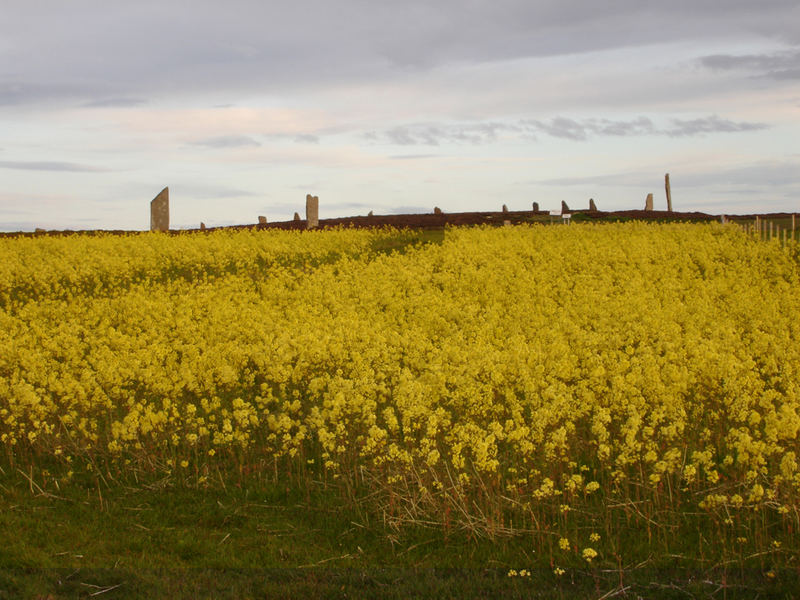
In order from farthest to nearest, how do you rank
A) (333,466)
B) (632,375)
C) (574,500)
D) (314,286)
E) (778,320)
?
(314,286), (778,320), (632,375), (333,466), (574,500)

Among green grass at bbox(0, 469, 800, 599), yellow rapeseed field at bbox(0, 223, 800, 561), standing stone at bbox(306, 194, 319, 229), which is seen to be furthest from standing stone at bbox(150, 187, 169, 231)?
green grass at bbox(0, 469, 800, 599)

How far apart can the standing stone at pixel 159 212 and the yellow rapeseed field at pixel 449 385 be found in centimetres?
1422

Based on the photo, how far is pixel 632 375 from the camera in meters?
9.27

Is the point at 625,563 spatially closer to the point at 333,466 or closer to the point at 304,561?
the point at 304,561

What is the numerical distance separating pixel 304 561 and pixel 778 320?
12.7 metres

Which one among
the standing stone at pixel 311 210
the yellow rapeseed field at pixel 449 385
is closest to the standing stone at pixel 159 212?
the standing stone at pixel 311 210

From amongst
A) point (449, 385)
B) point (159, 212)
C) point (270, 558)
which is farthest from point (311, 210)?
point (270, 558)

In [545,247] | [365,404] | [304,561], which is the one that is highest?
[545,247]

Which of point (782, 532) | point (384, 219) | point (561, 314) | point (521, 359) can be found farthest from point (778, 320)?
point (384, 219)

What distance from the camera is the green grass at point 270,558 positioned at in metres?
6.11

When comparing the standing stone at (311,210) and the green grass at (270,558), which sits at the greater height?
the standing stone at (311,210)

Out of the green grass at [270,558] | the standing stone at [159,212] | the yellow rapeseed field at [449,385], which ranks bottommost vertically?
the green grass at [270,558]

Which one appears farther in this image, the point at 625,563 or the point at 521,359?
the point at 521,359

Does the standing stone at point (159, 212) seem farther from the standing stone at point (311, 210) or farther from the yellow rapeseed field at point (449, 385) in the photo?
the yellow rapeseed field at point (449, 385)
